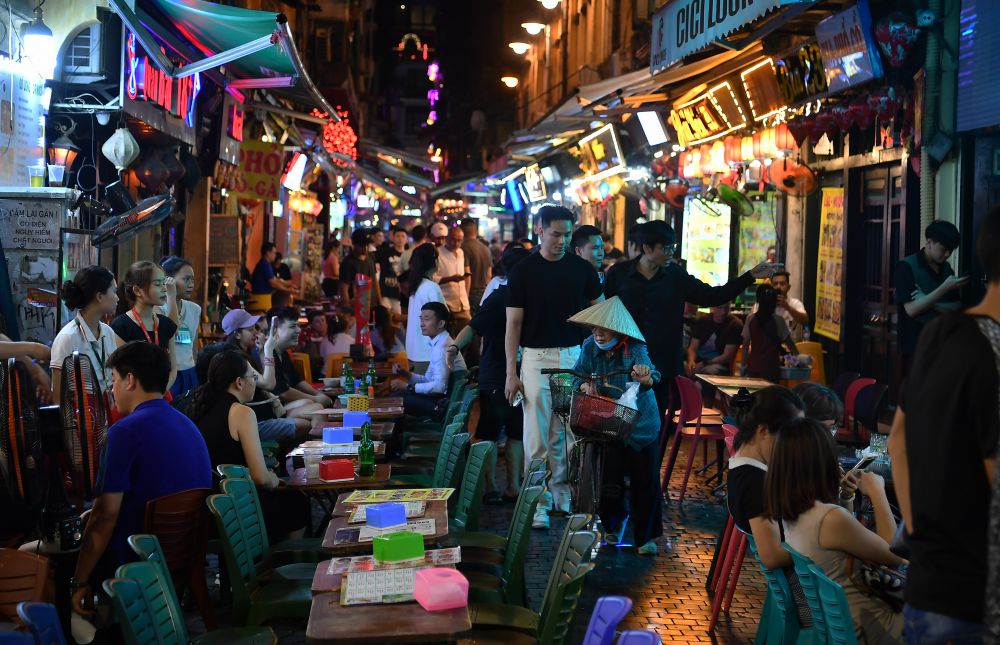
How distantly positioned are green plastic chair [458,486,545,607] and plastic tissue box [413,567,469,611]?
1.11 m

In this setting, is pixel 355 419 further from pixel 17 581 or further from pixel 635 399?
pixel 17 581

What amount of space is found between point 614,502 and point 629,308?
1.64m

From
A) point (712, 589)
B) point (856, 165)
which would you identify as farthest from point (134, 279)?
point (856, 165)

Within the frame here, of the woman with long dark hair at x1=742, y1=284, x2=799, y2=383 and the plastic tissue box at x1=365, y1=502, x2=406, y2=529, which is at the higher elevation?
the woman with long dark hair at x1=742, y1=284, x2=799, y2=383

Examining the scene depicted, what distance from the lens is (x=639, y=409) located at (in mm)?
7645

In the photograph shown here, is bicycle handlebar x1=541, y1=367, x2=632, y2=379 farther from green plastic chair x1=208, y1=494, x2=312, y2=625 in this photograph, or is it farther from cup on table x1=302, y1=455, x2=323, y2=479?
green plastic chair x1=208, y1=494, x2=312, y2=625

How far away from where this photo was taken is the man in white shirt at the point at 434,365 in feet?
33.7

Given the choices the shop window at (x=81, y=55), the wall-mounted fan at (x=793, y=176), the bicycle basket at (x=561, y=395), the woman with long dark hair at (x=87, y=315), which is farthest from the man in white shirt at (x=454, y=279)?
the woman with long dark hair at (x=87, y=315)

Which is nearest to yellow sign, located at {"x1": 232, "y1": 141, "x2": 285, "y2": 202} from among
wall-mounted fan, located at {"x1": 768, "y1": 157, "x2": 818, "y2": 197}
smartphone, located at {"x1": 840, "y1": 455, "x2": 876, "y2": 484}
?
wall-mounted fan, located at {"x1": 768, "y1": 157, "x2": 818, "y2": 197}

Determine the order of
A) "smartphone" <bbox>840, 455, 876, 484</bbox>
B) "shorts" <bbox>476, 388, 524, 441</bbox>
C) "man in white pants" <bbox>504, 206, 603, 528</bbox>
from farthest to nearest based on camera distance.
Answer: "shorts" <bbox>476, 388, 524, 441</bbox> < "man in white pants" <bbox>504, 206, 603, 528</bbox> < "smartphone" <bbox>840, 455, 876, 484</bbox>

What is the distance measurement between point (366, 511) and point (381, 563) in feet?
2.38

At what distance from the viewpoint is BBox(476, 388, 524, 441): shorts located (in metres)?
9.45

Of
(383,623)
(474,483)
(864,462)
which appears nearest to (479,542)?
(474,483)

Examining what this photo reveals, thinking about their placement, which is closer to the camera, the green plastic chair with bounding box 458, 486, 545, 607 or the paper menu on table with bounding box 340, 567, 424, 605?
the paper menu on table with bounding box 340, 567, 424, 605
